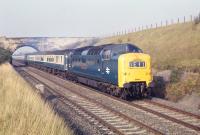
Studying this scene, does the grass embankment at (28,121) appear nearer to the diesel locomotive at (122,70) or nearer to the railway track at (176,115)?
the railway track at (176,115)

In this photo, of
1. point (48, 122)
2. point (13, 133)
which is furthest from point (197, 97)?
point (13, 133)

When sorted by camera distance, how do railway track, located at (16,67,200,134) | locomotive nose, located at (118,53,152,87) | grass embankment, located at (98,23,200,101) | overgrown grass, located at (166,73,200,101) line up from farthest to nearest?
grass embankment, located at (98,23,200,101), overgrown grass, located at (166,73,200,101), locomotive nose, located at (118,53,152,87), railway track, located at (16,67,200,134)

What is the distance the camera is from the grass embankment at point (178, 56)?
20.7 meters

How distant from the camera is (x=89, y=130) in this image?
41.4ft

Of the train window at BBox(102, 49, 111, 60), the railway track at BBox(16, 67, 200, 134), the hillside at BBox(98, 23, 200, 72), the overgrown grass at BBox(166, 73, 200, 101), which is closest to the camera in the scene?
the railway track at BBox(16, 67, 200, 134)

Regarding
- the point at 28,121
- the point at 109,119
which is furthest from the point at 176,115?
the point at 28,121

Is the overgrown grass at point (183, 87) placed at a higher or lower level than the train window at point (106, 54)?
lower

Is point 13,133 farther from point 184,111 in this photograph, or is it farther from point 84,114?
point 184,111

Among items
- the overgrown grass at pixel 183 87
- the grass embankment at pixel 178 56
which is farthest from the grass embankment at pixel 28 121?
the grass embankment at pixel 178 56

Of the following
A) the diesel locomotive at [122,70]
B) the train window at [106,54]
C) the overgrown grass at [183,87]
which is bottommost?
the overgrown grass at [183,87]

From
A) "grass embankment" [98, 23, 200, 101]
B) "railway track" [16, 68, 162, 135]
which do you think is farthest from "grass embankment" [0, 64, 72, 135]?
"grass embankment" [98, 23, 200, 101]

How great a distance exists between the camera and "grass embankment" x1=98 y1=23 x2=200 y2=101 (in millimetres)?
20688

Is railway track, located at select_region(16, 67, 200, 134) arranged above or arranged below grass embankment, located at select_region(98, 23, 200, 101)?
below

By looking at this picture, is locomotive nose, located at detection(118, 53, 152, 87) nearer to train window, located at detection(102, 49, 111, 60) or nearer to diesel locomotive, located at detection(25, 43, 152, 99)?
diesel locomotive, located at detection(25, 43, 152, 99)
